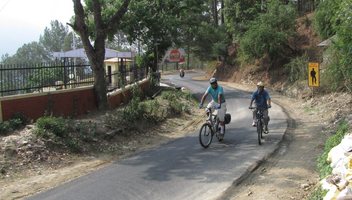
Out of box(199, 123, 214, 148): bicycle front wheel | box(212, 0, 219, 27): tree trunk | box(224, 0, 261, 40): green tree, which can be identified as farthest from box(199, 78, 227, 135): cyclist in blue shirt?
box(212, 0, 219, 27): tree trunk

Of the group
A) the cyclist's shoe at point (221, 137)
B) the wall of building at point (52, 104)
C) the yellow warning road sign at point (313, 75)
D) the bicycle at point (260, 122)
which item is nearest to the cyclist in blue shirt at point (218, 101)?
the cyclist's shoe at point (221, 137)

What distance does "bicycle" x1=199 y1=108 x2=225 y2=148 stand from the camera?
579 inches

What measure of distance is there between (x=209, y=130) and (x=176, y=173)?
12.3ft

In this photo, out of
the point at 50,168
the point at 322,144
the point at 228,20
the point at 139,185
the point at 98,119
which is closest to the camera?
the point at 139,185

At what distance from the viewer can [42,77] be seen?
57.1ft

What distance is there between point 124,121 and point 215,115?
4009mm

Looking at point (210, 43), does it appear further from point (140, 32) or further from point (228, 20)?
point (140, 32)

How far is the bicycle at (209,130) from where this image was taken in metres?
14.7

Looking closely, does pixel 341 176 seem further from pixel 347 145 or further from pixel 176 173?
pixel 176 173

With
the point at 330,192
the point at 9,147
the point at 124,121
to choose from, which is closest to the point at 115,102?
the point at 124,121

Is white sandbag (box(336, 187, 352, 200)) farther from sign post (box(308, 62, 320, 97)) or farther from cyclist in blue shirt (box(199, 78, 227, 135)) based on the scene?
sign post (box(308, 62, 320, 97))

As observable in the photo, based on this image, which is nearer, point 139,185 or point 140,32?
point 139,185

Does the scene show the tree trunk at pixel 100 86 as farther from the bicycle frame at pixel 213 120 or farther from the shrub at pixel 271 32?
the shrub at pixel 271 32

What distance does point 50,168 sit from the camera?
1262 cm
